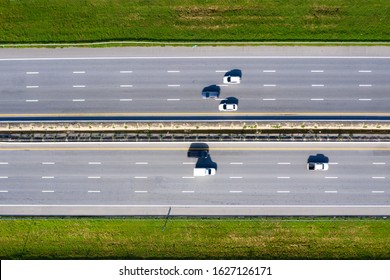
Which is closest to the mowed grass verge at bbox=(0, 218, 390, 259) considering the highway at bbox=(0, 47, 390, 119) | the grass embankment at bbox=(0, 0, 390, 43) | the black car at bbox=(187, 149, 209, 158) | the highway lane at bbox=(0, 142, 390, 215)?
the highway lane at bbox=(0, 142, 390, 215)

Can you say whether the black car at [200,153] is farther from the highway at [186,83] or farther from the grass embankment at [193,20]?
the grass embankment at [193,20]

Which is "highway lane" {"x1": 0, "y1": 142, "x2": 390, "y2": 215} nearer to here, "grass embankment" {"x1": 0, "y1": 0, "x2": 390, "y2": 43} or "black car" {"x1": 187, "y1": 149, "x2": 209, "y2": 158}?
"black car" {"x1": 187, "y1": 149, "x2": 209, "y2": 158}

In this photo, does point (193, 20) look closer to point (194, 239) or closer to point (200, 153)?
point (200, 153)

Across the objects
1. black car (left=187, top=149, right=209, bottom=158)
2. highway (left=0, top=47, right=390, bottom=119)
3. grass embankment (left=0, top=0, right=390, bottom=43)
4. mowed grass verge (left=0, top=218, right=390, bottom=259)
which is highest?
grass embankment (left=0, top=0, right=390, bottom=43)

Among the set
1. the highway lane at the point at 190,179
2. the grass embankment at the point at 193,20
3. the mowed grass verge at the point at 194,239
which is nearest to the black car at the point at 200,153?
the highway lane at the point at 190,179

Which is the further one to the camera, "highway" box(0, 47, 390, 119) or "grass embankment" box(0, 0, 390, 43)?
"grass embankment" box(0, 0, 390, 43)
